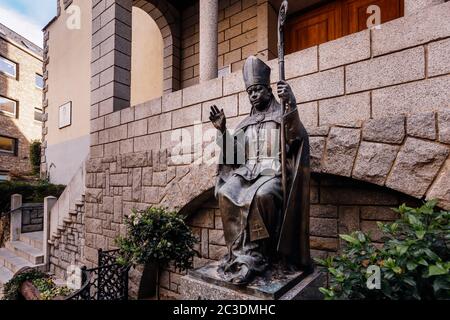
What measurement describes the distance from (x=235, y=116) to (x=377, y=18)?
292 centimetres

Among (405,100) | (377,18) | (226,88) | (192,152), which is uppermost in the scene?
(377,18)

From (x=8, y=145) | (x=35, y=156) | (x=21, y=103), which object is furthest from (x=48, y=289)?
(x=21, y=103)

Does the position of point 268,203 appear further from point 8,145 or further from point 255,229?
point 8,145

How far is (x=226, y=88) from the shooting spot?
3.61 metres

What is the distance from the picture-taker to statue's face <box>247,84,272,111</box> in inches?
92.0

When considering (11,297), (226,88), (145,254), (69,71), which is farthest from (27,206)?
(226,88)

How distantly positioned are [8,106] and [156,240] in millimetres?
16524

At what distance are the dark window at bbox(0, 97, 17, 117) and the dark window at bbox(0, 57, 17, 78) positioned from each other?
1419mm

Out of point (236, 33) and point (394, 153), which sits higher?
point (236, 33)

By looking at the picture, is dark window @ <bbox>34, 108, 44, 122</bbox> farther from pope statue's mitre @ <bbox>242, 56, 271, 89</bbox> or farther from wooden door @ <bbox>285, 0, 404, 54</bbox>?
pope statue's mitre @ <bbox>242, 56, 271, 89</bbox>

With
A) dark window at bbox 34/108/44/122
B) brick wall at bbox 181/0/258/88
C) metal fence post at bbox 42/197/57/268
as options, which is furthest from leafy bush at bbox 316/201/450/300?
dark window at bbox 34/108/44/122

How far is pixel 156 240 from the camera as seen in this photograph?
3033 mm

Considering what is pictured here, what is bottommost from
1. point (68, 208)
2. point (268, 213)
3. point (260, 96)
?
point (68, 208)
